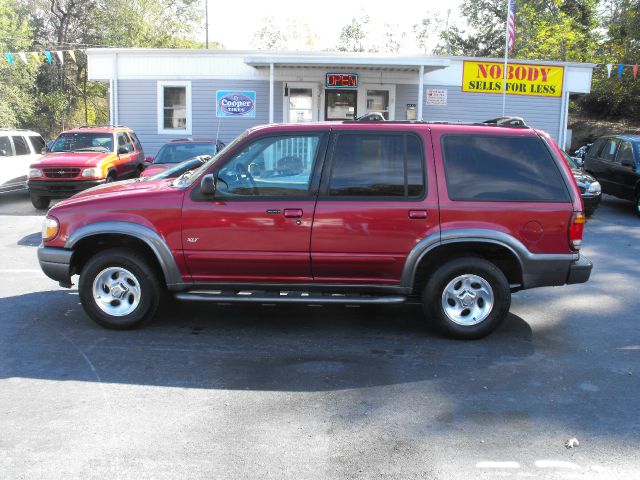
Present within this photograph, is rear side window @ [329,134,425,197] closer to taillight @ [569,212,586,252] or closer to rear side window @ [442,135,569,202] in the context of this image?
rear side window @ [442,135,569,202]

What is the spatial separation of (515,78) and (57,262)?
55.4 feet

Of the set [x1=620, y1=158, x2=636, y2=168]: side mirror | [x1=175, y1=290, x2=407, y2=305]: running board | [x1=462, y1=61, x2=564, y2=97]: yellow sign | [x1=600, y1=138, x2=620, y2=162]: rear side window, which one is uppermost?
[x1=462, y1=61, x2=564, y2=97]: yellow sign

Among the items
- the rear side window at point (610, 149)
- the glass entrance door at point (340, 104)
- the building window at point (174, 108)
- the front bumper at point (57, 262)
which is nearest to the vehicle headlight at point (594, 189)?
the rear side window at point (610, 149)

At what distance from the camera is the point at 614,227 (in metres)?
12.5

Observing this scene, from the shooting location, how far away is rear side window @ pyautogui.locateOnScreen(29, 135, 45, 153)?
15180 millimetres

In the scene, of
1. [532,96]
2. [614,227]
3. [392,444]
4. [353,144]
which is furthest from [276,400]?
[532,96]

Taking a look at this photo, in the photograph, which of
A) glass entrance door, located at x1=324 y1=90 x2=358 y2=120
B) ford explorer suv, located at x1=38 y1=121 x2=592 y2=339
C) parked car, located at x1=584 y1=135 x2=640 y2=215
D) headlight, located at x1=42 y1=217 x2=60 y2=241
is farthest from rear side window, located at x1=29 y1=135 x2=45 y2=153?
parked car, located at x1=584 y1=135 x2=640 y2=215

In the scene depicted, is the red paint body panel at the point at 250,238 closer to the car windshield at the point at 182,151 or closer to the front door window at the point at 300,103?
the car windshield at the point at 182,151

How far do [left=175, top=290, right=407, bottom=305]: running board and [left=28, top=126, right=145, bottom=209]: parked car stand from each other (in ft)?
26.9

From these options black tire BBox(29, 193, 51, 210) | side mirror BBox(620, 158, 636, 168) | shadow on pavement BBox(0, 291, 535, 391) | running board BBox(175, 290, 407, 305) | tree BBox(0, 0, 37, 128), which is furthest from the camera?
tree BBox(0, 0, 37, 128)

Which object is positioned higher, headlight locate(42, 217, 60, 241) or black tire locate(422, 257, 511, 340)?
headlight locate(42, 217, 60, 241)

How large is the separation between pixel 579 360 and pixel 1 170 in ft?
42.7

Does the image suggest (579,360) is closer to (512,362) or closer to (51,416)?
(512,362)

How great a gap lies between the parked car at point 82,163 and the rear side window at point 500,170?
9327 millimetres
